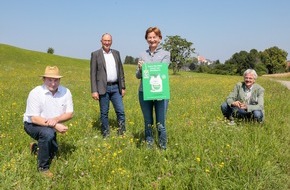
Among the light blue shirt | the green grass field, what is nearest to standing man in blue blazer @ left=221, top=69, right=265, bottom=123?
the green grass field

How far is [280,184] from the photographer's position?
439cm

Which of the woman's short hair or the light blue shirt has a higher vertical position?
the woman's short hair

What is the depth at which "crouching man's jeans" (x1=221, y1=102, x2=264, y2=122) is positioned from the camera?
7016 mm

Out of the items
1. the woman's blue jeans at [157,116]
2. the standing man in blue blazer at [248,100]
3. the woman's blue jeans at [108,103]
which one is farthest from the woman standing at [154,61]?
the standing man in blue blazer at [248,100]

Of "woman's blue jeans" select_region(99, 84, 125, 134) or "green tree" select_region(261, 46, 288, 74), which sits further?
"green tree" select_region(261, 46, 288, 74)

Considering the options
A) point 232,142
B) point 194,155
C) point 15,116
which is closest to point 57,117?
point 194,155

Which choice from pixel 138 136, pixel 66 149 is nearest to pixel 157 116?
pixel 138 136

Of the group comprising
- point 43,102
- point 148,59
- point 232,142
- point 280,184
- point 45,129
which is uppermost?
point 148,59

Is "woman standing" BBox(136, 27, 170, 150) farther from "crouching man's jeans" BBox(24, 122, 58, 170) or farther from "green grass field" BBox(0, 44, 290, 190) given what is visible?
"crouching man's jeans" BBox(24, 122, 58, 170)

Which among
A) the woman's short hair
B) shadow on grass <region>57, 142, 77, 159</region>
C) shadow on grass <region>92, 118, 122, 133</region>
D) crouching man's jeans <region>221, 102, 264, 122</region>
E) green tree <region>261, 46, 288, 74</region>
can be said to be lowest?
shadow on grass <region>57, 142, 77, 159</region>

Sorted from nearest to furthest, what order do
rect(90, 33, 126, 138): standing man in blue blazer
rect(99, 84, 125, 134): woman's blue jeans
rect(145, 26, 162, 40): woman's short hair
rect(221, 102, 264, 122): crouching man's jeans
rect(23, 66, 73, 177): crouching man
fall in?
rect(23, 66, 73, 177): crouching man
rect(145, 26, 162, 40): woman's short hair
rect(90, 33, 126, 138): standing man in blue blazer
rect(99, 84, 125, 134): woman's blue jeans
rect(221, 102, 264, 122): crouching man's jeans

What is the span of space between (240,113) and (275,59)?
91968mm

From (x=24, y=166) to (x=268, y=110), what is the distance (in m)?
6.80

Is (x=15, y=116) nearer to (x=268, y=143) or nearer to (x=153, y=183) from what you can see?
(x=153, y=183)
